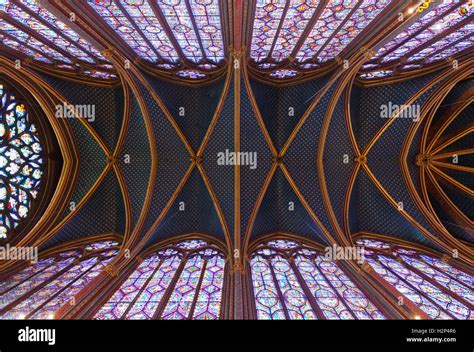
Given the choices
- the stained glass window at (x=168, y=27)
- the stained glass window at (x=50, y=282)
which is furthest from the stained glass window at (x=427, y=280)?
the stained glass window at (x=168, y=27)

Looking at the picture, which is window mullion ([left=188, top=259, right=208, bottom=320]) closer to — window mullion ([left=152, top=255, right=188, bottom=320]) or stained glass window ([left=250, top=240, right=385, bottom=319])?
window mullion ([left=152, top=255, right=188, bottom=320])

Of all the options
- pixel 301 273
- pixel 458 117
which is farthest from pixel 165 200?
pixel 458 117

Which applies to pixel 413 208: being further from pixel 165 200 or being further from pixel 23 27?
pixel 23 27

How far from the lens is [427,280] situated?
27.1 feet

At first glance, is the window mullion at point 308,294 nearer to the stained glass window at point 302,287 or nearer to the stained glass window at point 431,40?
the stained glass window at point 302,287

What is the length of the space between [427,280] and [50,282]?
10.8 meters

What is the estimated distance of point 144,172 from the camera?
11.4 metres

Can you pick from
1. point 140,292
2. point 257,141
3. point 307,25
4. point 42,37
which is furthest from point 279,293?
point 42,37

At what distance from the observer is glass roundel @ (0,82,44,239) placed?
384 inches

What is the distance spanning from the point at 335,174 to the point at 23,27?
35.6 ft

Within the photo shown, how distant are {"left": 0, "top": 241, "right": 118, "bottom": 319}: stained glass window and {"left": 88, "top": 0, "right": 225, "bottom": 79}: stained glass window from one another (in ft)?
23.0

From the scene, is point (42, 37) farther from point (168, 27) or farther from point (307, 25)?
point (307, 25)

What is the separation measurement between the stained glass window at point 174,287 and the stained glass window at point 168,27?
710 centimetres

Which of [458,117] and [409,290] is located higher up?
[458,117]
